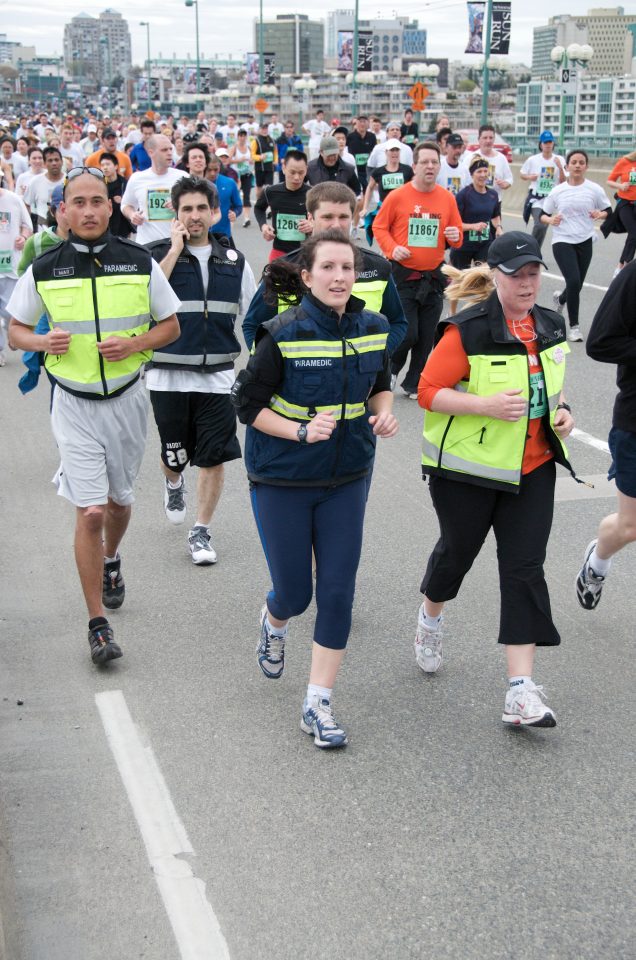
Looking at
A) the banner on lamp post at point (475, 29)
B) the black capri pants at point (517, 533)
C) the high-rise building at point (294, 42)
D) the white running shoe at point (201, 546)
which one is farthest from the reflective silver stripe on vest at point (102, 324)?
the high-rise building at point (294, 42)

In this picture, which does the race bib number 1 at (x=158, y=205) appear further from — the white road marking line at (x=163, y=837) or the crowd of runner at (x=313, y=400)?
the white road marking line at (x=163, y=837)

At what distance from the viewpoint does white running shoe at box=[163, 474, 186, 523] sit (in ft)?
23.2

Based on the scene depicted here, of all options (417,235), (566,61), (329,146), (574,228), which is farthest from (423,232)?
(566,61)

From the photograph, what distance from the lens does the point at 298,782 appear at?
14.1 ft

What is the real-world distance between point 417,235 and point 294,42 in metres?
189

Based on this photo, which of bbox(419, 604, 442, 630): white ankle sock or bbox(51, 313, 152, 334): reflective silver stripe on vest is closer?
bbox(419, 604, 442, 630): white ankle sock

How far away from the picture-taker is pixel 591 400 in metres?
10.5

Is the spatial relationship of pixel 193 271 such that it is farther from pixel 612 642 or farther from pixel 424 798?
pixel 424 798

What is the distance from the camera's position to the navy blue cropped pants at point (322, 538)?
4.50 metres

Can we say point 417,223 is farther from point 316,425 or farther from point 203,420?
point 316,425

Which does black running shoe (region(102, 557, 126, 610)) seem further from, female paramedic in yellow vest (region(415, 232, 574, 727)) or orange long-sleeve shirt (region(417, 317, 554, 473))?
orange long-sleeve shirt (region(417, 317, 554, 473))

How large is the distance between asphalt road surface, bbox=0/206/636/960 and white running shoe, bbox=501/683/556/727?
103mm

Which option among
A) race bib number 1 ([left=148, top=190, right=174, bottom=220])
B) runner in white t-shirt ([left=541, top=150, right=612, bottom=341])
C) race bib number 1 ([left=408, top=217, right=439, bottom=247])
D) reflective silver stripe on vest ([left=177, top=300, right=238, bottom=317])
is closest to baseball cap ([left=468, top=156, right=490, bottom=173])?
runner in white t-shirt ([left=541, top=150, right=612, bottom=341])

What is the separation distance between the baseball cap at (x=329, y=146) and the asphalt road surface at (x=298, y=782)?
786 centimetres
